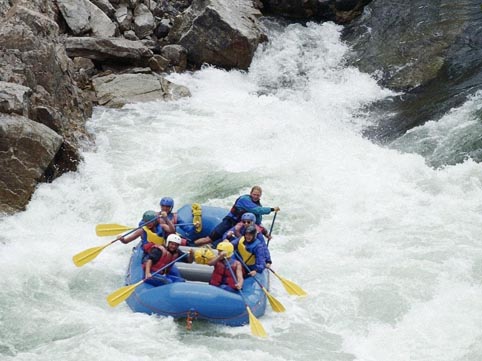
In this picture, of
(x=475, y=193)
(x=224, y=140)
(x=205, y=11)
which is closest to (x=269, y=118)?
(x=224, y=140)

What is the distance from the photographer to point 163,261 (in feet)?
24.2

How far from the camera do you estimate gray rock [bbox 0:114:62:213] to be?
9.06m

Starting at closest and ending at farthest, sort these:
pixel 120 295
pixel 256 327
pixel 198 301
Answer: pixel 256 327 → pixel 198 301 → pixel 120 295

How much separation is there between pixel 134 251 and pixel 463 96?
7.44m

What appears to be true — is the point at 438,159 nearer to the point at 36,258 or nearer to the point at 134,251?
the point at 134,251

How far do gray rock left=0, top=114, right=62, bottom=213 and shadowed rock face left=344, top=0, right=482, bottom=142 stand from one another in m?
6.17

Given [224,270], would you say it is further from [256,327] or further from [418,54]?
[418,54]

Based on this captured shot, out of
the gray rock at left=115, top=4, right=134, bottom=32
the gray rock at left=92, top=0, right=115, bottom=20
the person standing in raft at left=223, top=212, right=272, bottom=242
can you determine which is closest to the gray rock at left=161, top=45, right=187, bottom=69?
the gray rock at left=115, top=4, right=134, bottom=32

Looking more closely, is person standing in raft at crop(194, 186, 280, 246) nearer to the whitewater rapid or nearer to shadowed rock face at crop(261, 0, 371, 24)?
the whitewater rapid

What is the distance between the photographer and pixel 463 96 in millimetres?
12227

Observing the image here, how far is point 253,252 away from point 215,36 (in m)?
8.18

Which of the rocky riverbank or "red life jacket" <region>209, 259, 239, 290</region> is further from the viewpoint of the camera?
the rocky riverbank

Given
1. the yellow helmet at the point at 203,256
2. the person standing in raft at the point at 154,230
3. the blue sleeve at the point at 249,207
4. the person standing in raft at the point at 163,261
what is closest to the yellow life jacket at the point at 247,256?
the yellow helmet at the point at 203,256

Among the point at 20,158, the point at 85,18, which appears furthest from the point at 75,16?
the point at 20,158
